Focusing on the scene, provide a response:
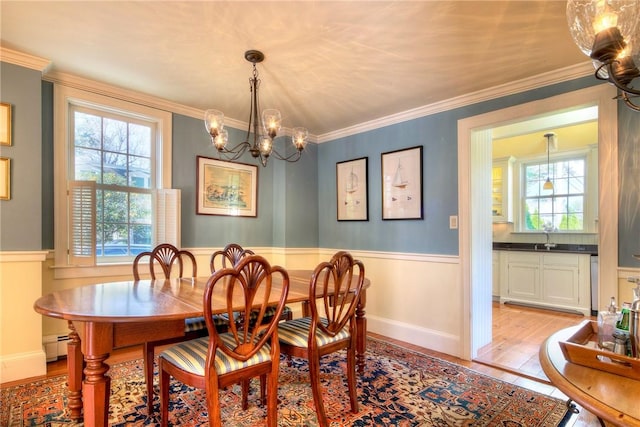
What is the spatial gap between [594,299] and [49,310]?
5452 mm

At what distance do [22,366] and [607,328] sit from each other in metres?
3.42

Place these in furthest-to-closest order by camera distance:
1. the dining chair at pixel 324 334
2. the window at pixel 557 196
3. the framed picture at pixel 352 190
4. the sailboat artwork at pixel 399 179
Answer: the window at pixel 557 196, the framed picture at pixel 352 190, the sailboat artwork at pixel 399 179, the dining chair at pixel 324 334

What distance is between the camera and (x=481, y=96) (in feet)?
9.37

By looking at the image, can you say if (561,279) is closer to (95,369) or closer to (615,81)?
(615,81)

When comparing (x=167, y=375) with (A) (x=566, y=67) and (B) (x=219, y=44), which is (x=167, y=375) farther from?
(A) (x=566, y=67)

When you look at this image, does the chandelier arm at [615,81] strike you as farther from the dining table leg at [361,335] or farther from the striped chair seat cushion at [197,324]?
the striped chair seat cushion at [197,324]

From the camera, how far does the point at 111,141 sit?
302 centimetres

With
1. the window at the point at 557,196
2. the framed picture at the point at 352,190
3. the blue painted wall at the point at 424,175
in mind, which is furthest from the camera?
the window at the point at 557,196

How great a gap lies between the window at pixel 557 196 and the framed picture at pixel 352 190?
129 inches

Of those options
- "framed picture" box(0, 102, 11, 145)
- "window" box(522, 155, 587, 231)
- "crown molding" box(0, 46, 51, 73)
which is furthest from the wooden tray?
"window" box(522, 155, 587, 231)

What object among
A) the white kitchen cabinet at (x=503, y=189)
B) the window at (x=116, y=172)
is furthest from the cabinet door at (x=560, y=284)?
the window at (x=116, y=172)

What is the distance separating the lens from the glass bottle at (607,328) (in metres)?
1.00

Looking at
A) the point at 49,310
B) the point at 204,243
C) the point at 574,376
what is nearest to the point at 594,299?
the point at 574,376

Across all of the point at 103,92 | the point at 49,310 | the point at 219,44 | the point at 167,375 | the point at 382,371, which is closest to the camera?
the point at 49,310
